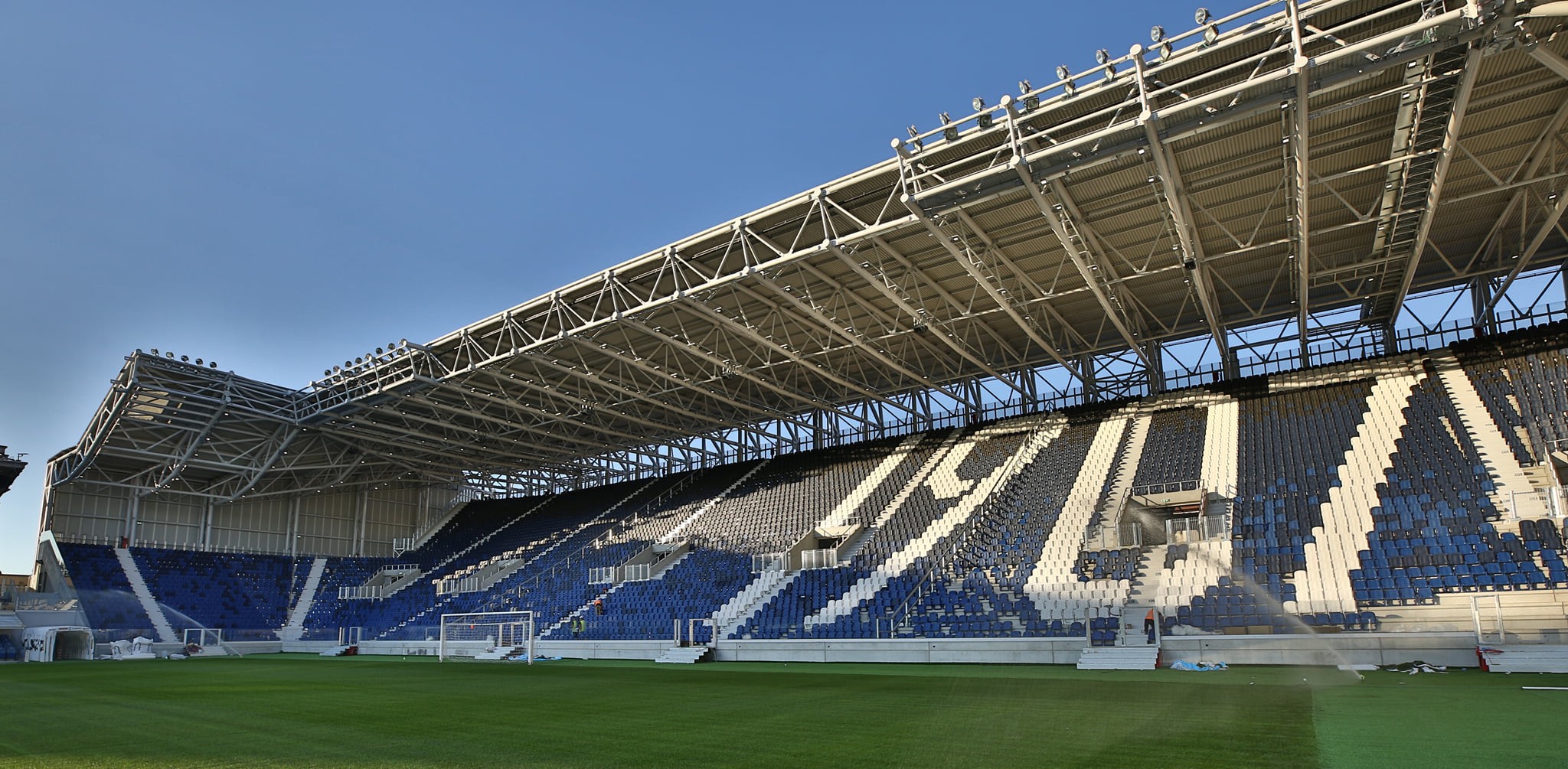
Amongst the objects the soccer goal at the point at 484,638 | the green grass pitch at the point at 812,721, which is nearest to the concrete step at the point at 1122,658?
the green grass pitch at the point at 812,721

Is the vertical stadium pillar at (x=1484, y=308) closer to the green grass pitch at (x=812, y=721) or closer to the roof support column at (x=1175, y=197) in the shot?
the roof support column at (x=1175, y=197)

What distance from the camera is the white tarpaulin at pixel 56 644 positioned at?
107 ft

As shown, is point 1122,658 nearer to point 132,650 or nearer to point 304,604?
point 132,650

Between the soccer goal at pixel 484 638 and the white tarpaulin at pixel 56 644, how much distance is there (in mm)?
13690

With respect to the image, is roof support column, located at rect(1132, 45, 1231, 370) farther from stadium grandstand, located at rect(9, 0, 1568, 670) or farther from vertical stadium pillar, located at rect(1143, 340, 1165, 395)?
vertical stadium pillar, located at rect(1143, 340, 1165, 395)

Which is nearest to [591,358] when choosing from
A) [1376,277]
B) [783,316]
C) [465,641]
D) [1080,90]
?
[783,316]

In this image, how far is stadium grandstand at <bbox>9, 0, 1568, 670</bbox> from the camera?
61.5 ft

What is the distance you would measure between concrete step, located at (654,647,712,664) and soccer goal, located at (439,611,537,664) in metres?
6.12

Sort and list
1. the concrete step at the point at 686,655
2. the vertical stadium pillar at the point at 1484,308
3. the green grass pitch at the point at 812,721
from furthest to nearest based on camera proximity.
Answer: the vertical stadium pillar at the point at 1484,308 < the concrete step at the point at 686,655 < the green grass pitch at the point at 812,721

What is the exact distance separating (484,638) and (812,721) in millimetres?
25064

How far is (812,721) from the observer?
10.1 meters

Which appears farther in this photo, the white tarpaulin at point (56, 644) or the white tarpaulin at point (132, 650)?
the white tarpaulin at point (132, 650)

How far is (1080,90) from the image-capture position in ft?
60.9

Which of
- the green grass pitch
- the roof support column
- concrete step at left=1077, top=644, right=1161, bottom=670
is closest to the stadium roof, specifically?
the roof support column
